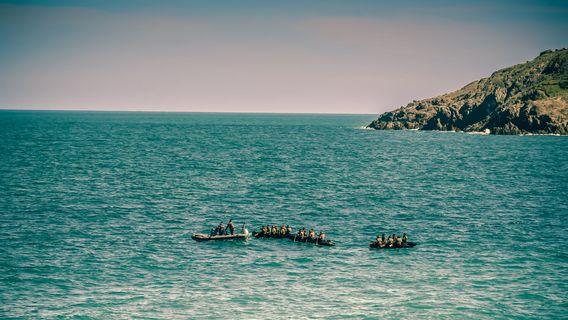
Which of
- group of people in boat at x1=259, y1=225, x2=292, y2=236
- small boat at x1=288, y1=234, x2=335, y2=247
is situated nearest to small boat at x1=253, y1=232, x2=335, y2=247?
small boat at x1=288, y1=234, x2=335, y2=247

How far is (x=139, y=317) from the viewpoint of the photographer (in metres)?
38.9

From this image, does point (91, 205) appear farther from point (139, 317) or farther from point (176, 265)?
point (139, 317)

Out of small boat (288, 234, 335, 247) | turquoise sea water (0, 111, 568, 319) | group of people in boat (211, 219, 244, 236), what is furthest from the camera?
group of people in boat (211, 219, 244, 236)

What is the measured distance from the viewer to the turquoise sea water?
4175 cm

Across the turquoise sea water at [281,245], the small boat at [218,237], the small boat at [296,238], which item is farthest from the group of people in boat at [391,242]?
the small boat at [218,237]

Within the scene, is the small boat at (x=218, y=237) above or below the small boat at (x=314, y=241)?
below

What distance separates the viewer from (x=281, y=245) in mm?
57938

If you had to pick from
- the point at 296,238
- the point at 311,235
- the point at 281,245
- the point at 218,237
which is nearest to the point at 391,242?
the point at 311,235

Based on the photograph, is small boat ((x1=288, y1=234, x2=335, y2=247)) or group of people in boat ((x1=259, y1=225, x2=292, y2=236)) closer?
small boat ((x1=288, y1=234, x2=335, y2=247))

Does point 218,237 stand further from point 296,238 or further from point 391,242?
point 391,242

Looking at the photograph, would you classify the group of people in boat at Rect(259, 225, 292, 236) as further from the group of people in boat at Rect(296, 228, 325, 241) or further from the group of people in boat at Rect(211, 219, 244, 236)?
the group of people in boat at Rect(211, 219, 244, 236)

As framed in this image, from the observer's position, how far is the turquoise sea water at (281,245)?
4175 centimetres

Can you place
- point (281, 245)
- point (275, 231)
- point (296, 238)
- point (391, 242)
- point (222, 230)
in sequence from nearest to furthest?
point (391, 242) < point (281, 245) < point (296, 238) < point (275, 231) < point (222, 230)

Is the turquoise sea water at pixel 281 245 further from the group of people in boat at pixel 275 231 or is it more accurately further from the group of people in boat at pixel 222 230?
the group of people in boat at pixel 222 230
